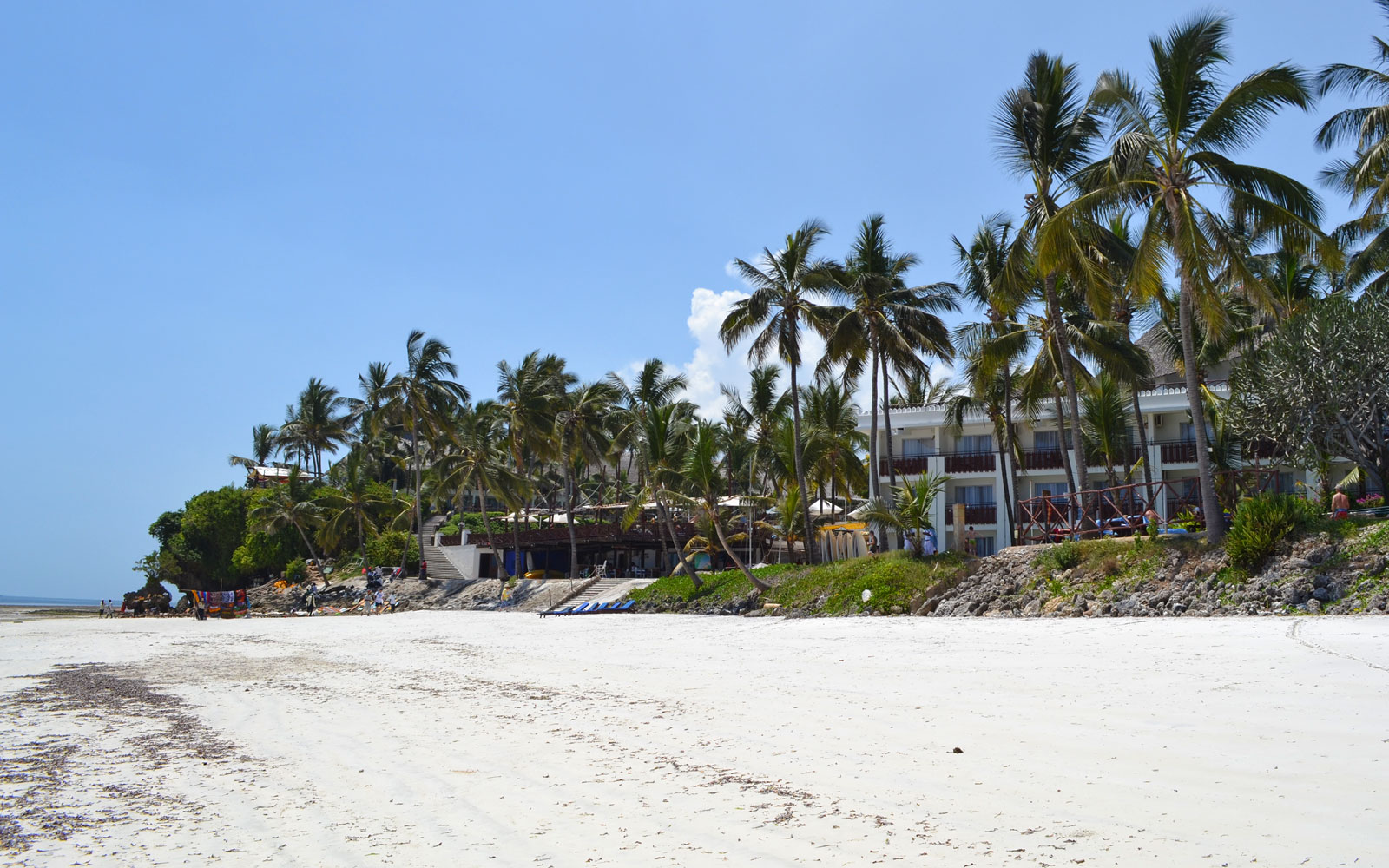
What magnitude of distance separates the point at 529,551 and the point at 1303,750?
4063 centimetres

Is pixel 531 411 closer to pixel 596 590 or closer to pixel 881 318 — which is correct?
pixel 596 590

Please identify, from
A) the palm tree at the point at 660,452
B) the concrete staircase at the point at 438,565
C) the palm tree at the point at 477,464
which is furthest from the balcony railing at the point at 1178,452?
the concrete staircase at the point at 438,565

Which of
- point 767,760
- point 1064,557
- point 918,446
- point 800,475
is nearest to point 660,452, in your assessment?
point 800,475

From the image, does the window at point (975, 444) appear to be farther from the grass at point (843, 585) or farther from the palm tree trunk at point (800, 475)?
the grass at point (843, 585)

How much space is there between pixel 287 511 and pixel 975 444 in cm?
3726

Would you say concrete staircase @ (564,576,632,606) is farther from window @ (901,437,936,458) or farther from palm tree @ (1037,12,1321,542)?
palm tree @ (1037,12,1321,542)

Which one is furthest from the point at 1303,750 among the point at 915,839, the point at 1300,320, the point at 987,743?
the point at 1300,320

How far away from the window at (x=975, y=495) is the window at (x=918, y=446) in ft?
6.66

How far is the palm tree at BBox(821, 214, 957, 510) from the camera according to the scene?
26984 millimetres

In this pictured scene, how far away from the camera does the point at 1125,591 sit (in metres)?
15.7

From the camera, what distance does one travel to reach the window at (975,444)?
35188 millimetres

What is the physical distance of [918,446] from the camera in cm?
3656


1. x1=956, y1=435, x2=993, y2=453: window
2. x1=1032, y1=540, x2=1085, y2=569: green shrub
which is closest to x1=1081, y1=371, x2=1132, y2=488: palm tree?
x1=956, y1=435, x2=993, y2=453: window

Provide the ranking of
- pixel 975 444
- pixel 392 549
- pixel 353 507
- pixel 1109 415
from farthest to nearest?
pixel 353 507, pixel 392 549, pixel 975 444, pixel 1109 415
